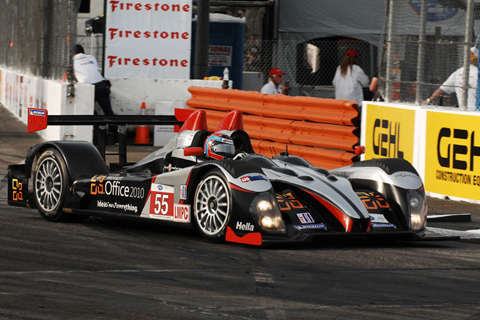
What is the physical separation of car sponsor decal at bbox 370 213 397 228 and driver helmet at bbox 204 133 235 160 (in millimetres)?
1409

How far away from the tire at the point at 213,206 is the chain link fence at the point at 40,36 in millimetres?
10555

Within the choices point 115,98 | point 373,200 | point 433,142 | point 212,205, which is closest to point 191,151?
point 212,205

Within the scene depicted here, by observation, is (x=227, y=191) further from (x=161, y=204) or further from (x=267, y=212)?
(x=161, y=204)

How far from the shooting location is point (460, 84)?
1295cm

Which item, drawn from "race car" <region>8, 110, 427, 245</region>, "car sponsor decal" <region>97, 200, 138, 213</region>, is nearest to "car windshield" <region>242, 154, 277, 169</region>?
"race car" <region>8, 110, 427, 245</region>

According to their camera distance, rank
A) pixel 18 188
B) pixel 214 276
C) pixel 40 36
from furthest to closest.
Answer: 1. pixel 40 36
2. pixel 18 188
3. pixel 214 276

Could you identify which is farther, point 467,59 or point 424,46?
point 424,46

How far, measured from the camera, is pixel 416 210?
8961mm

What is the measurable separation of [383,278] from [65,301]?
7.28ft

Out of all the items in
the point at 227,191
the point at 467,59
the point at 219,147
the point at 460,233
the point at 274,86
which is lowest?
the point at 460,233

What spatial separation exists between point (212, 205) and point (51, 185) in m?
2.15

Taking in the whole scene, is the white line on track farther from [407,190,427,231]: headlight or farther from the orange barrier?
the orange barrier

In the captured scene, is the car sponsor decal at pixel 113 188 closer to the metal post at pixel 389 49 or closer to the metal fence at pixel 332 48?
the metal fence at pixel 332 48

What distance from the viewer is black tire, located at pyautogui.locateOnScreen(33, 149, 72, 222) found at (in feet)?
32.0
